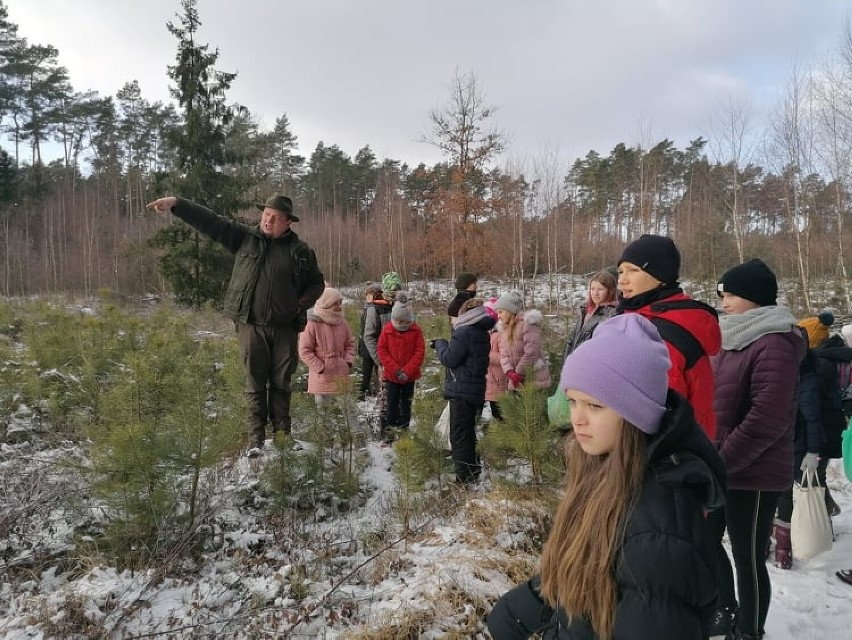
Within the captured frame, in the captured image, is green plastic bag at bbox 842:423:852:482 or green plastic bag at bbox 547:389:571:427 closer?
green plastic bag at bbox 547:389:571:427

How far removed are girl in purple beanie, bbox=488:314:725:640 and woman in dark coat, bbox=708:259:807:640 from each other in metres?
1.25

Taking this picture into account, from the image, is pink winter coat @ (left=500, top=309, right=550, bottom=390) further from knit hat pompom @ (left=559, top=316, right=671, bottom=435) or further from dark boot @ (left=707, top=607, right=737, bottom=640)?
knit hat pompom @ (left=559, top=316, right=671, bottom=435)

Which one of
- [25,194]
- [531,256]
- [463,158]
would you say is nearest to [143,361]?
[463,158]

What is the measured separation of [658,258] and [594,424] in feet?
3.52

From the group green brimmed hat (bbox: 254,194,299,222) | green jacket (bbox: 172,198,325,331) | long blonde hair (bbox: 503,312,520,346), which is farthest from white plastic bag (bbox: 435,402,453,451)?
green brimmed hat (bbox: 254,194,299,222)

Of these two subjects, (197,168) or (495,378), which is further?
(197,168)

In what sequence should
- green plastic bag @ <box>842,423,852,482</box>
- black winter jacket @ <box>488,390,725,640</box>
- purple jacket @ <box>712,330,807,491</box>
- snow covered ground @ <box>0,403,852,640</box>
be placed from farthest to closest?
1. green plastic bag @ <box>842,423,852,482</box>
2. snow covered ground @ <box>0,403,852,640</box>
3. purple jacket @ <box>712,330,807,491</box>
4. black winter jacket @ <box>488,390,725,640</box>

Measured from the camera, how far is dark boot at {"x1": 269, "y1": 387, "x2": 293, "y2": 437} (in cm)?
409

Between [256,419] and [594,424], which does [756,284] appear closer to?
[594,424]

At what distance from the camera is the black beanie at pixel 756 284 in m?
2.28

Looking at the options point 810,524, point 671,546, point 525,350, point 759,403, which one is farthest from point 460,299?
point 671,546

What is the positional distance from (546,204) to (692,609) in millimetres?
22263

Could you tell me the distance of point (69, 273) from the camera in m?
27.2

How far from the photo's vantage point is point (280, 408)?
163 inches
